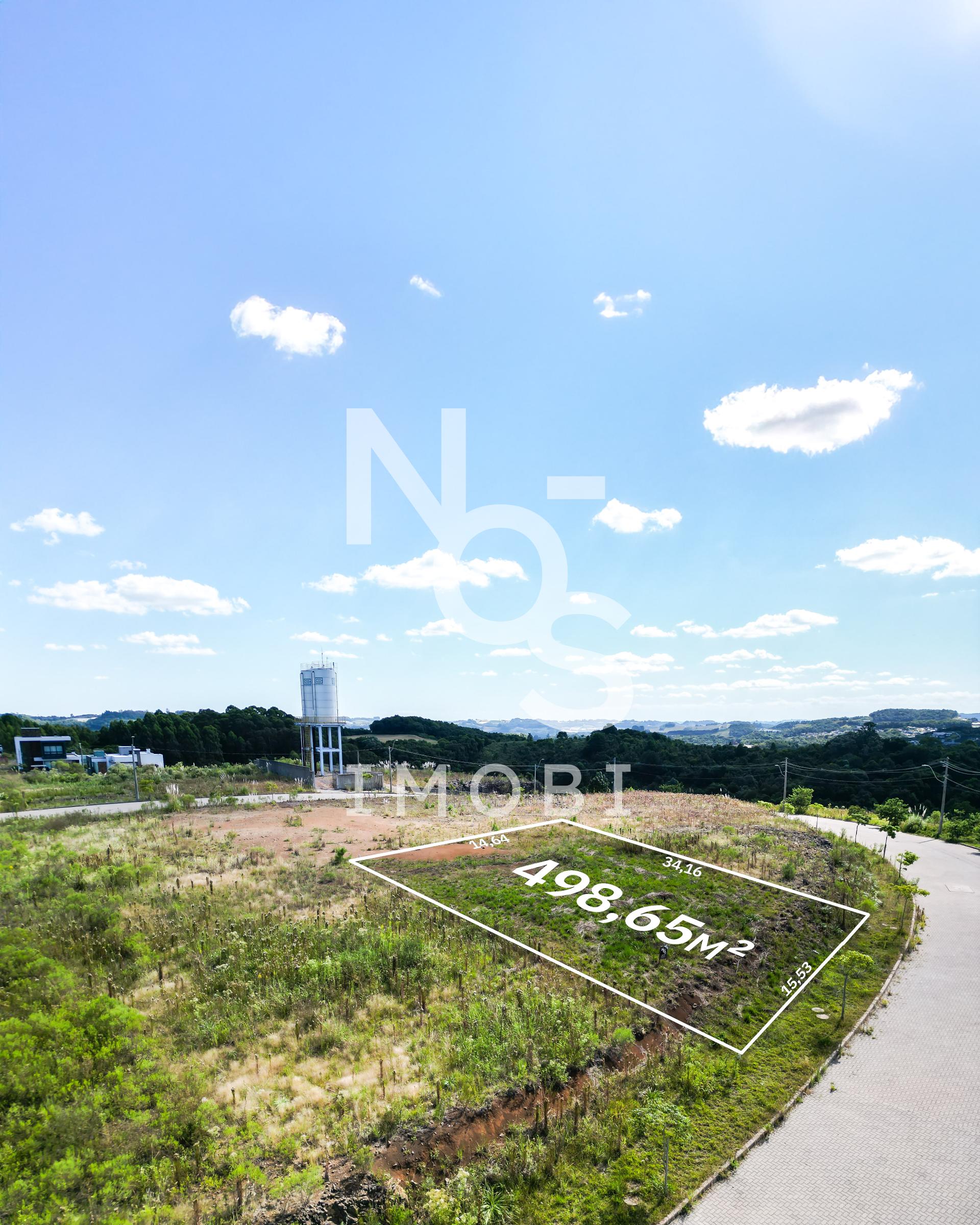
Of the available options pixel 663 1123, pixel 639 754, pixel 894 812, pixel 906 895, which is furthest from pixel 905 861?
pixel 639 754

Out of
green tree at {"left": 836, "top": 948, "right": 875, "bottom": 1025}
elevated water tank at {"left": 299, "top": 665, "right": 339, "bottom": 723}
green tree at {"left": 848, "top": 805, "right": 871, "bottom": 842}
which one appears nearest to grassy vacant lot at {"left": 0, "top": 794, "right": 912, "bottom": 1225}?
green tree at {"left": 836, "top": 948, "right": 875, "bottom": 1025}

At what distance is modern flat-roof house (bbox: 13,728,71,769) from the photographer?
65.8 meters

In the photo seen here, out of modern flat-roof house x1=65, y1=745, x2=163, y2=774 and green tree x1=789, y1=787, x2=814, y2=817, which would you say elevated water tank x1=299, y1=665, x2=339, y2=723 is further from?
green tree x1=789, y1=787, x2=814, y2=817

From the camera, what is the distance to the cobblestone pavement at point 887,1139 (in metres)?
6.99

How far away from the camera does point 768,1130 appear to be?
27.2ft

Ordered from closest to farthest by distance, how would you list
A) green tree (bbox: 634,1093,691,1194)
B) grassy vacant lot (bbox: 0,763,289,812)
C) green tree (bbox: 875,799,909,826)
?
1. green tree (bbox: 634,1093,691,1194)
2. green tree (bbox: 875,799,909,826)
3. grassy vacant lot (bbox: 0,763,289,812)

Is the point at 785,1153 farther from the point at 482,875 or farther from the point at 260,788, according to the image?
the point at 260,788

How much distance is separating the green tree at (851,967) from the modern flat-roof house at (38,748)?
74833mm

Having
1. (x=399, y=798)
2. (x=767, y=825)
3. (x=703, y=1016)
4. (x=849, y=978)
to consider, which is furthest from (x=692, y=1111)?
(x=399, y=798)

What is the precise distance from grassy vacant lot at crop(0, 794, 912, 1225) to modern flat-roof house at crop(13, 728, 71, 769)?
63.4m

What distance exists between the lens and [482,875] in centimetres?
1939

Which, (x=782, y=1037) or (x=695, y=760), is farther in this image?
(x=695, y=760)

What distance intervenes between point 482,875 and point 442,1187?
12.3m

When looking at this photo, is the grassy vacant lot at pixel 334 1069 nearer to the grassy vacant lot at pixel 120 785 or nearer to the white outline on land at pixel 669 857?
the white outline on land at pixel 669 857
